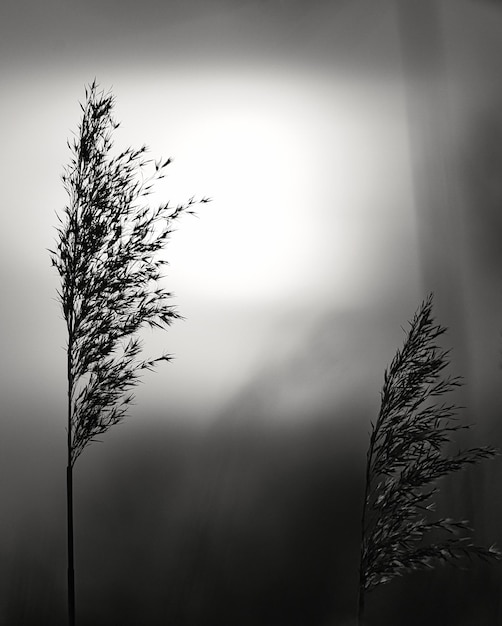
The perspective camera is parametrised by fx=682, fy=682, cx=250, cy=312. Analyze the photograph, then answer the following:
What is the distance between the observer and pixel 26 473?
2236 mm

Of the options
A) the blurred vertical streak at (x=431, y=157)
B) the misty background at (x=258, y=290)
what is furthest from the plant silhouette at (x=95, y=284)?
the blurred vertical streak at (x=431, y=157)

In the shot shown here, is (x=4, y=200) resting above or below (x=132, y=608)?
above

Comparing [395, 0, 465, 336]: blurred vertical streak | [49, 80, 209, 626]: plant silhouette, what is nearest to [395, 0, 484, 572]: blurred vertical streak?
[395, 0, 465, 336]: blurred vertical streak

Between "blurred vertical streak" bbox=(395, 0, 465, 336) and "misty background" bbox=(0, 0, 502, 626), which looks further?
"blurred vertical streak" bbox=(395, 0, 465, 336)

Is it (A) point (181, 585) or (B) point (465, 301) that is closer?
(A) point (181, 585)

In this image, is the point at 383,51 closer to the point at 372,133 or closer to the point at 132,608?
the point at 372,133

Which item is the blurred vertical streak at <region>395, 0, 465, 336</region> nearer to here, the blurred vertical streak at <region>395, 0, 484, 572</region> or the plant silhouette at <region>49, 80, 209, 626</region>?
the blurred vertical streak at <region>395, 0, 484, 572</region>

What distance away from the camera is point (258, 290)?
2414 millimetres

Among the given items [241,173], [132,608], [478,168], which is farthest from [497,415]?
[132,608]

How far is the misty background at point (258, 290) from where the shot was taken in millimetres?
2268

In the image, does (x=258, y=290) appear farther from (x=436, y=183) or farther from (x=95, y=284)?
(x=436, y=183)

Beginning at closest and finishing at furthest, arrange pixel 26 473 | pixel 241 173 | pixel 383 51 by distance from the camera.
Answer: pixel 26 473
pixel 241 173
pixel 383 51

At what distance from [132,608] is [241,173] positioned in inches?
60.2

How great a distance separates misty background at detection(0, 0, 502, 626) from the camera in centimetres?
227
